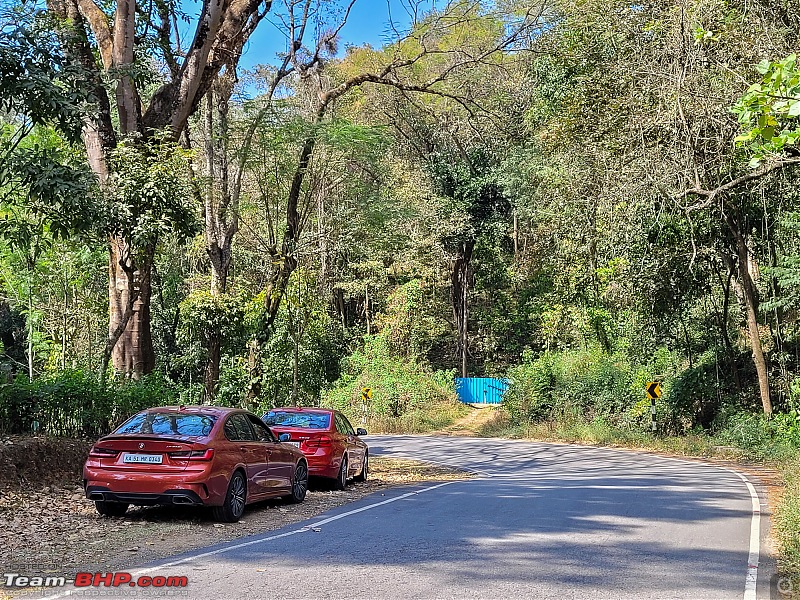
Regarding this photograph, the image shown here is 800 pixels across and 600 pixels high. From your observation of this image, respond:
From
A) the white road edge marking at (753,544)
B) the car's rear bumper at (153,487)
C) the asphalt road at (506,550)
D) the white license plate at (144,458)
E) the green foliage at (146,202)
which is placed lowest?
the white road edge marking at (753,544)

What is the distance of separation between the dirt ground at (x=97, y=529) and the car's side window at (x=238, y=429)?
1.05 metres

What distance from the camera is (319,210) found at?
112 feet

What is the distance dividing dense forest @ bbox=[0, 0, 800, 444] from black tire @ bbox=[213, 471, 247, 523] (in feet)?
15.2

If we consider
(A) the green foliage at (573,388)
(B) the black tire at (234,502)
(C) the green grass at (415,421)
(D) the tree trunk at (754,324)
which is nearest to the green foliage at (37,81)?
(B) the black tire at (234,502)

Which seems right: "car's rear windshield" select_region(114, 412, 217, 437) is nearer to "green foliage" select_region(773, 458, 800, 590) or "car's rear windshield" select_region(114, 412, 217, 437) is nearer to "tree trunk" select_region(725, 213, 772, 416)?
"green foliage" select_region(773, 458, 800, 590)

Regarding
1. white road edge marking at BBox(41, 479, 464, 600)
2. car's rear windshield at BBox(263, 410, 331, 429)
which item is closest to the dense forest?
car's rear windshield at BBox(263, 410, 331, 429)

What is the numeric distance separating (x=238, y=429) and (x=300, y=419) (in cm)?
425

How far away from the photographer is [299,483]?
45.6 feet

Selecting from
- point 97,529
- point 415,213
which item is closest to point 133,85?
point 97,529

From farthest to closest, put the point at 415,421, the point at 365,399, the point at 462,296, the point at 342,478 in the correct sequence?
1. the point at 462,296
2. the point at 365,399
3. the point at 415,421
4. the point at 342,478

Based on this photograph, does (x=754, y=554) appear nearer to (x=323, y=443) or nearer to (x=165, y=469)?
(x=165, y=469)

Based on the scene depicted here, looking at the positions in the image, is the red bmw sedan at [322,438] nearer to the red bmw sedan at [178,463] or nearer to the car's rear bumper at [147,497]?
the red bmw sedan at [178,463]

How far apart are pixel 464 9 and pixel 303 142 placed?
537 cm

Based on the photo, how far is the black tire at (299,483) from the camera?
1368cm
